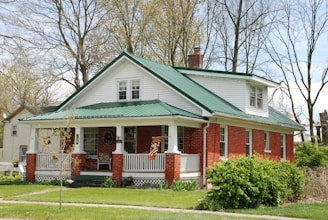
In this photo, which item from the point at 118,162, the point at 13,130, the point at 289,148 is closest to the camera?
the point at 118,162

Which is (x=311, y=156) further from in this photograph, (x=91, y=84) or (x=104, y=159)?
(x=91, y=84)

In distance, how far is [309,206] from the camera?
51.2ft

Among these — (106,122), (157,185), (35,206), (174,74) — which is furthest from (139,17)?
(35,206)

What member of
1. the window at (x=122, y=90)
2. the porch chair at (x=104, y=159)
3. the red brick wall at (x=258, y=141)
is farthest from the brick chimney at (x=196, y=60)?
the porch chair at (x=104, y=159)

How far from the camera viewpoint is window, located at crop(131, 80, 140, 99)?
2604 cm

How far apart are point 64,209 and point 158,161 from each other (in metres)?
8.34

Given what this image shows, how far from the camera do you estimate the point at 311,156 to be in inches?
1256

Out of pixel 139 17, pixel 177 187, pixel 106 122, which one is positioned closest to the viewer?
pixel 177 187

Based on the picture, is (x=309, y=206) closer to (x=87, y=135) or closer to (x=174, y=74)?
(x=174, y=74)

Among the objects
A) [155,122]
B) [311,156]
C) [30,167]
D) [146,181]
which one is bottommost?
[146,181]

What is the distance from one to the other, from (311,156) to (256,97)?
6707mm

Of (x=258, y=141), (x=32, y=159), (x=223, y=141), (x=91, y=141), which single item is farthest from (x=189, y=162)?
(x=32, y=159)

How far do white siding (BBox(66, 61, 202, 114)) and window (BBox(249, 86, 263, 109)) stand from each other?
18.3 feet

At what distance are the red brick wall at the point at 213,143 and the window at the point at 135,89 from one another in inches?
179
